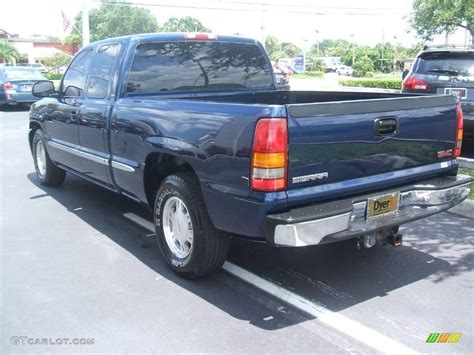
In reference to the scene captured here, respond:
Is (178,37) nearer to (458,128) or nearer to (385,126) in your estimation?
(385,126)

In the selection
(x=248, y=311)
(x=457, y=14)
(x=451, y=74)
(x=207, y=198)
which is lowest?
(x=248, y=311)

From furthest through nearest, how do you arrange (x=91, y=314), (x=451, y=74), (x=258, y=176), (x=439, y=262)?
(x=451, y=74) → (x=439, y=262) → (x=91, y=314) → (x=258, y=176)

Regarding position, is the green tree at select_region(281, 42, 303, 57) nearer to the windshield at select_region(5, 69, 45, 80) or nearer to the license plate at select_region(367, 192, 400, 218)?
the windshield at select_region(5, 69, 45, 80)

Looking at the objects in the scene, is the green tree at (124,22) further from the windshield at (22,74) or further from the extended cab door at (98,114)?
the extended cab door at (98,114)

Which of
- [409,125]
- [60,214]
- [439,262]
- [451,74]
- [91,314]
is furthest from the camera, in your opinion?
[451,74]

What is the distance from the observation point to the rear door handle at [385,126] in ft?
12.0

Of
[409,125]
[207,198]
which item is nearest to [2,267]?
[207,198]

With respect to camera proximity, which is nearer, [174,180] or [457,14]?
[174,180]

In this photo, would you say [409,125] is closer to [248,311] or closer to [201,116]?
[201,116]

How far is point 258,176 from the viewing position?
3242 millimetres

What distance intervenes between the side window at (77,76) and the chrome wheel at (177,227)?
7.31 feet

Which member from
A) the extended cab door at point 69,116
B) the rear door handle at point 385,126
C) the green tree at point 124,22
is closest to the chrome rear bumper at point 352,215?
the rear door handle at point 385,126

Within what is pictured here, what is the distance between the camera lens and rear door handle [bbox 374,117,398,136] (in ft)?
12.0

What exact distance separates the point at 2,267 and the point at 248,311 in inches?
89.5
